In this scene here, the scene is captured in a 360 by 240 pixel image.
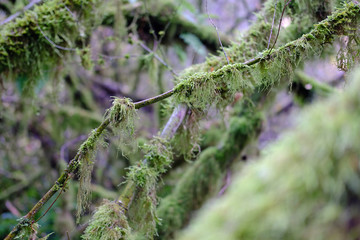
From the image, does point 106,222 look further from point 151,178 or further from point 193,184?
point 193,184

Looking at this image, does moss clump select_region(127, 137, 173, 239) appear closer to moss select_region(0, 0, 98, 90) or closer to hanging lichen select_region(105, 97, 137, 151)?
hanging lichen select_region(105, 97, 137, 151)

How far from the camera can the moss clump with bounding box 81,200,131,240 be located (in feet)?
5.49

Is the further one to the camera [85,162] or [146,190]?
[146,190]

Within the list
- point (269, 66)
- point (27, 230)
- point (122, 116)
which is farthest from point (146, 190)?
point (269, 66)

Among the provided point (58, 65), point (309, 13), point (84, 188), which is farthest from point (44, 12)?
point (309, 13)

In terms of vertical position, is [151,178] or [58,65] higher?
[58,65]

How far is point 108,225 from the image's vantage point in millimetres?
1724

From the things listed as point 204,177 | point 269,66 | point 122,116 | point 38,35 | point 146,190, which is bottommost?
point 204,177

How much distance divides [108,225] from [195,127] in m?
0.96

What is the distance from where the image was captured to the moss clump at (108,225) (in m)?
1.67

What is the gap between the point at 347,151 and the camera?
0.65 meters

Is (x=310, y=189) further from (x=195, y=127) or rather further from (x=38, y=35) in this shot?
(x=38, y=35)

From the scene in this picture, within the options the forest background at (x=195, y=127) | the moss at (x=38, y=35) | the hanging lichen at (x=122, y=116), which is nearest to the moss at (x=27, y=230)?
the forest background at (x=195, y=127)

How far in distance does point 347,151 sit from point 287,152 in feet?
0.41
